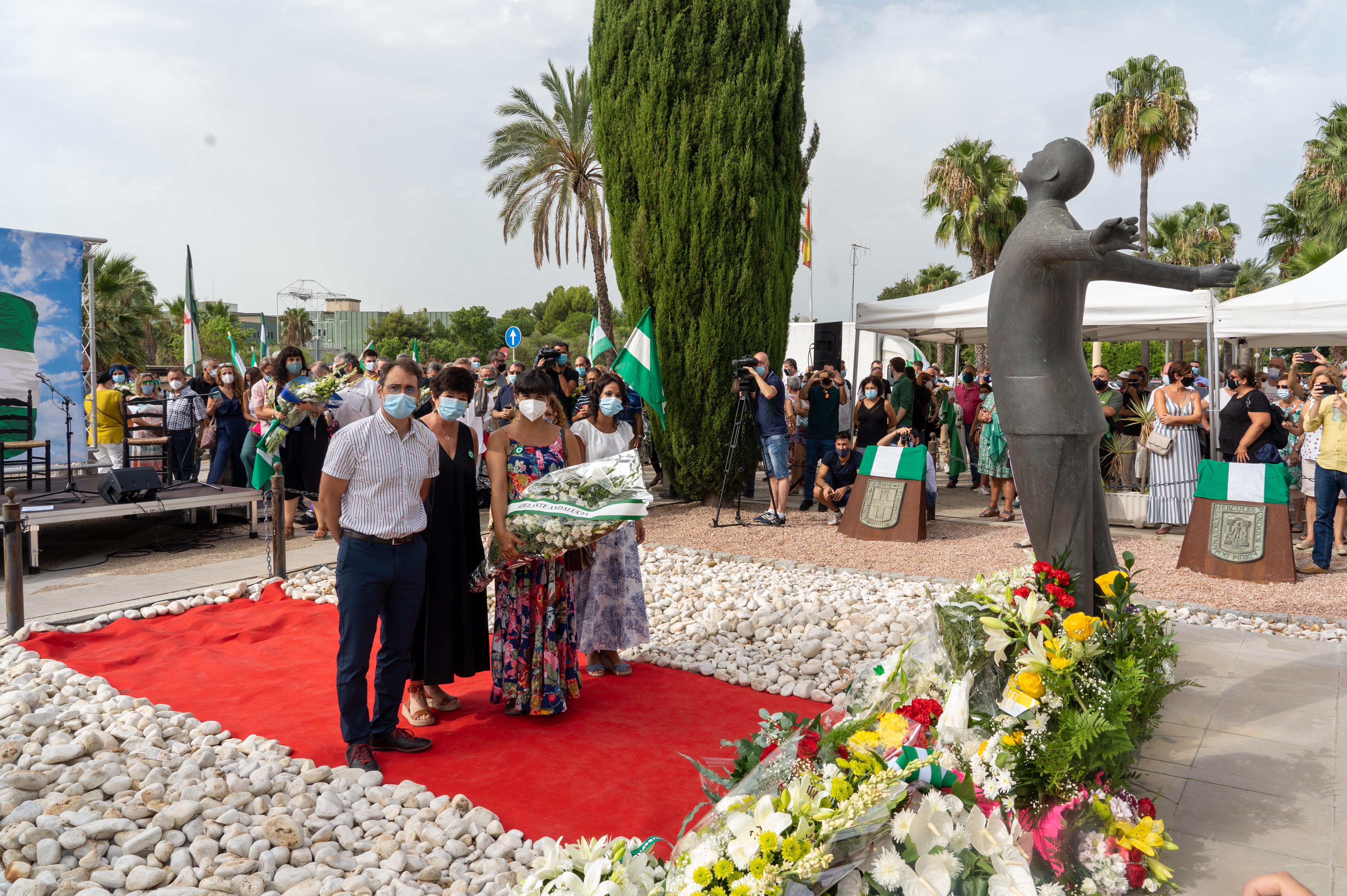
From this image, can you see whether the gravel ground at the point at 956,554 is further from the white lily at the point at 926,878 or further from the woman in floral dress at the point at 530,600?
the white lily at the point at 926,878

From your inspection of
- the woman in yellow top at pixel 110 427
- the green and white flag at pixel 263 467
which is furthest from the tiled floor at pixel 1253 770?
the woman in yellow top at pixel 110 427

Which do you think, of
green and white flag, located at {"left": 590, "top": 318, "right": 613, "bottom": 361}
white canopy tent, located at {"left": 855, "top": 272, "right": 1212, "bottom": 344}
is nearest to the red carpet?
green and white flag, located at {"left": 590, "top": 318, "right": 613, "bottom": 361}

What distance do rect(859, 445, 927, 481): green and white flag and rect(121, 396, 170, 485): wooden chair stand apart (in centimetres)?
777

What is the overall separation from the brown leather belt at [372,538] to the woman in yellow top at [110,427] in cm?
871

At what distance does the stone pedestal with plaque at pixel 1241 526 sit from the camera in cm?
731

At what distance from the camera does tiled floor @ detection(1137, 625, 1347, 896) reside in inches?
109

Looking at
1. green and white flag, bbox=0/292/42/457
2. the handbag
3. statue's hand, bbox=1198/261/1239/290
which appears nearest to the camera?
statue's hand, bbox=1198/261/1239/290

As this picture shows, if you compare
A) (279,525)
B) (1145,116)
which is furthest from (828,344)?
(1145,116)

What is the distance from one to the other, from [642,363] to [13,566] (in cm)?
657

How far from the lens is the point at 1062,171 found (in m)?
3.73

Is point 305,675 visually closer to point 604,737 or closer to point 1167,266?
point 604,737

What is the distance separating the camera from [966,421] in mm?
13570

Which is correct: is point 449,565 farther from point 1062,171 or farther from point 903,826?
point 1062,171

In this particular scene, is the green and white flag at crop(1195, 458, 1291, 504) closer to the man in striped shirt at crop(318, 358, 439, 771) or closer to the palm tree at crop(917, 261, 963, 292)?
the man in striped shirt at crop(318, 358, 439, 771)
